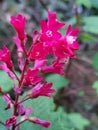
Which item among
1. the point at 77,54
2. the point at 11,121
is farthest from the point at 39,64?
the point at 77,54

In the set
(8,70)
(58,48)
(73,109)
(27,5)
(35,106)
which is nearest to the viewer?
(58,48)

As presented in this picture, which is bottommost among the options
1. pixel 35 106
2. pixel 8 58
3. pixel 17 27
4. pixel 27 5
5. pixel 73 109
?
pixel 73 109

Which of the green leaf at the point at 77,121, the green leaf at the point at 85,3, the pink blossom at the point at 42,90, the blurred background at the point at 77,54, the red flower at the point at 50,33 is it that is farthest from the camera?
the green leaf at the point at 77,121

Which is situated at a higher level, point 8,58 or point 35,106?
point 8,58

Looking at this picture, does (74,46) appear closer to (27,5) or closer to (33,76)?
(33,76)

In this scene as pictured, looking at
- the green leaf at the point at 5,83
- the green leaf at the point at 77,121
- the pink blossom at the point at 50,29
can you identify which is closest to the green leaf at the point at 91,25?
the green leaf at the point at 5,83

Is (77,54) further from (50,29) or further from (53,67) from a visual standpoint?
(50,29)

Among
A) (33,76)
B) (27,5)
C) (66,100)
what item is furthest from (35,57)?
(27,5)

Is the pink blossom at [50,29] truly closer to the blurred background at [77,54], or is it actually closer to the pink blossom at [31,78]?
the pink blossom at [31,78]
